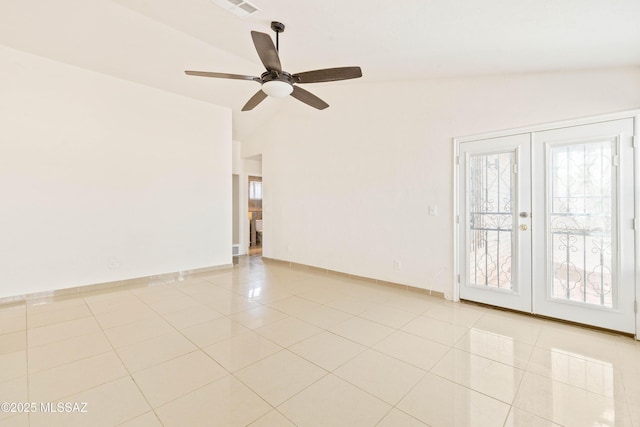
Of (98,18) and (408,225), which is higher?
(98,18)

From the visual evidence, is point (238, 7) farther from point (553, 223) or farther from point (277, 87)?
point (553, 223)

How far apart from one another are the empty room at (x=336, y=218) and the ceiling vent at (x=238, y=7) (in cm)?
3

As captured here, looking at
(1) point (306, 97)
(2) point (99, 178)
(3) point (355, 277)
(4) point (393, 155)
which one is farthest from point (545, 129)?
(2) point (99, 178)

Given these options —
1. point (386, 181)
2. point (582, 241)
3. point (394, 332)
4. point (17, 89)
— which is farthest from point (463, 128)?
point (17, 89)

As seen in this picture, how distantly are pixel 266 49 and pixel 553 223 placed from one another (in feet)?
11.5

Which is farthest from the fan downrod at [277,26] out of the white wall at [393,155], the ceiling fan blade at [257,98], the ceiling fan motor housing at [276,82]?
the white wall at [393,155]

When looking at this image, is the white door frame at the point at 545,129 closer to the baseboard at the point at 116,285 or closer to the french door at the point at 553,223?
the french door at the point at 553,223

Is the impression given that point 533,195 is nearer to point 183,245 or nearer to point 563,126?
point 563,126

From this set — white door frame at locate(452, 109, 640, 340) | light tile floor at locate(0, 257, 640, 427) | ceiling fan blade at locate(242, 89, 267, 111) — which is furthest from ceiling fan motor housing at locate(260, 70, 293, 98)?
light tile floor at locate(0, 257, 640, 427)

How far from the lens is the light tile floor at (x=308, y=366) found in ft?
5.54

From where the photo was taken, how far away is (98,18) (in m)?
3.29

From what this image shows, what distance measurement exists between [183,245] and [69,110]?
2.60 meters

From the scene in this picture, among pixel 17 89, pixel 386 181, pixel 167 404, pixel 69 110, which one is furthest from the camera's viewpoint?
pixel 386 181

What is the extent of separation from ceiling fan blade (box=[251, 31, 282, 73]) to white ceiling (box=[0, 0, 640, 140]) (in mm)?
488
